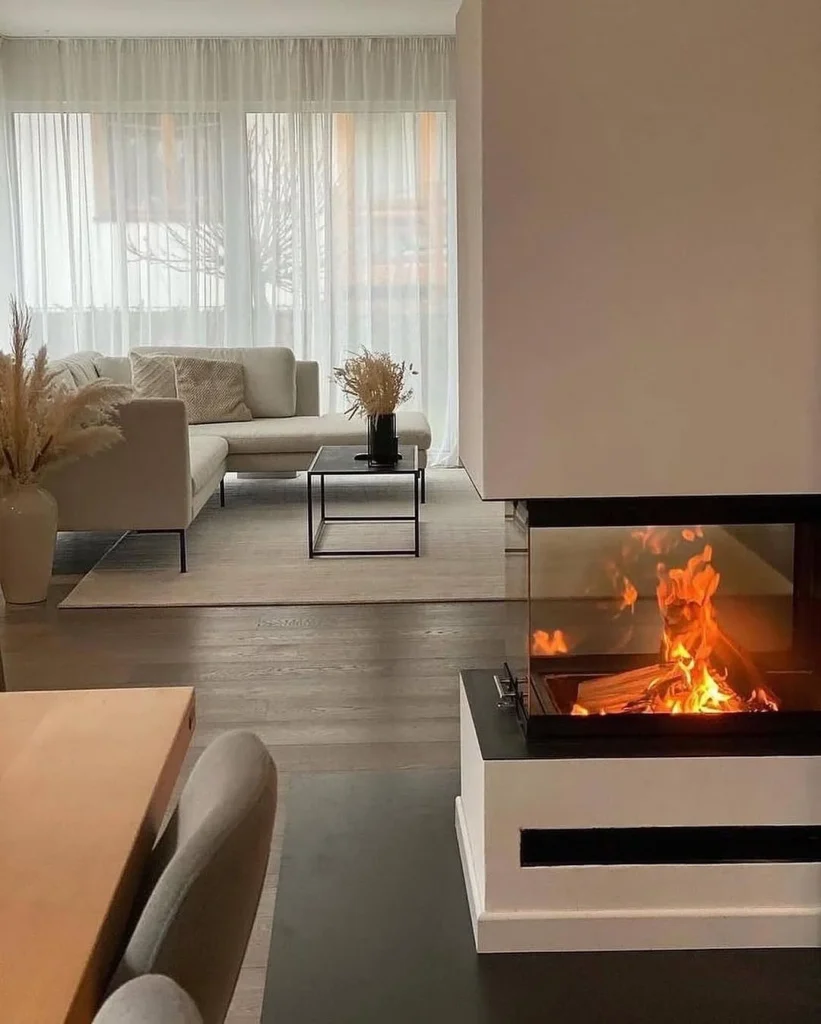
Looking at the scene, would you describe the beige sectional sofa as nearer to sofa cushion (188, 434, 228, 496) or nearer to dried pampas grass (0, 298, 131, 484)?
sofa cushion (188, 434, 228, 496)

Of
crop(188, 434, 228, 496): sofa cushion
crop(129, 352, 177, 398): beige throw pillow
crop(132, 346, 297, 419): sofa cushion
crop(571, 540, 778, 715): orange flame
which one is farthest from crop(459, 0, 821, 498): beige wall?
crop(132, 346, 297, 419): sofa cushion

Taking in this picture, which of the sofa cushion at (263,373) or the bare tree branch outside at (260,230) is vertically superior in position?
the bare tree branch outside at (260,230)

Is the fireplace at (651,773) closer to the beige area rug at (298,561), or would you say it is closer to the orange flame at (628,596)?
the orange flame at (628,596)

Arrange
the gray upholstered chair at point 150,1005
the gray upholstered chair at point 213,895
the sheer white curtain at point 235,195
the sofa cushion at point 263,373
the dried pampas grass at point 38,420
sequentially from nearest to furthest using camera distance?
the gray upholstered chair at point 150,1005 < the gray upholstered chair at point 213,895 < the dried pampas grass at point 38,420 < the sofa cushion at point 263,373 < the sheer white curtain at point 235,195

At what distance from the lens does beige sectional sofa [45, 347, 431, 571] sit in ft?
16.7

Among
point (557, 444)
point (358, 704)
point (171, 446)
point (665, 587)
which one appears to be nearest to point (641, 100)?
point (557, 444)

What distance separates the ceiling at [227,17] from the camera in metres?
6.64

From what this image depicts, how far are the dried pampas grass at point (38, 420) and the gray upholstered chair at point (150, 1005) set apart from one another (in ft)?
13.6

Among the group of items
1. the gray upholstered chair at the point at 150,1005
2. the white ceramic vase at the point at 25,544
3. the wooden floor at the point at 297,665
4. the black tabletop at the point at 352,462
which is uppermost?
the gray upholstered chair at the point at 150,1005

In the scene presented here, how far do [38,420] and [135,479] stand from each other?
1.78 ft

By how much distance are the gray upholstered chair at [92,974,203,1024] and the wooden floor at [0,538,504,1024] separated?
1.76 m

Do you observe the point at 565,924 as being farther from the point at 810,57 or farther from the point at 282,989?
the point at 810,57

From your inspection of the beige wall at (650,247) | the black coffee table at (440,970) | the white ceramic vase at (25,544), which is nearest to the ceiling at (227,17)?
the white ceramic vase at (25,544)

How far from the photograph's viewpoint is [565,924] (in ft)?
7.11
